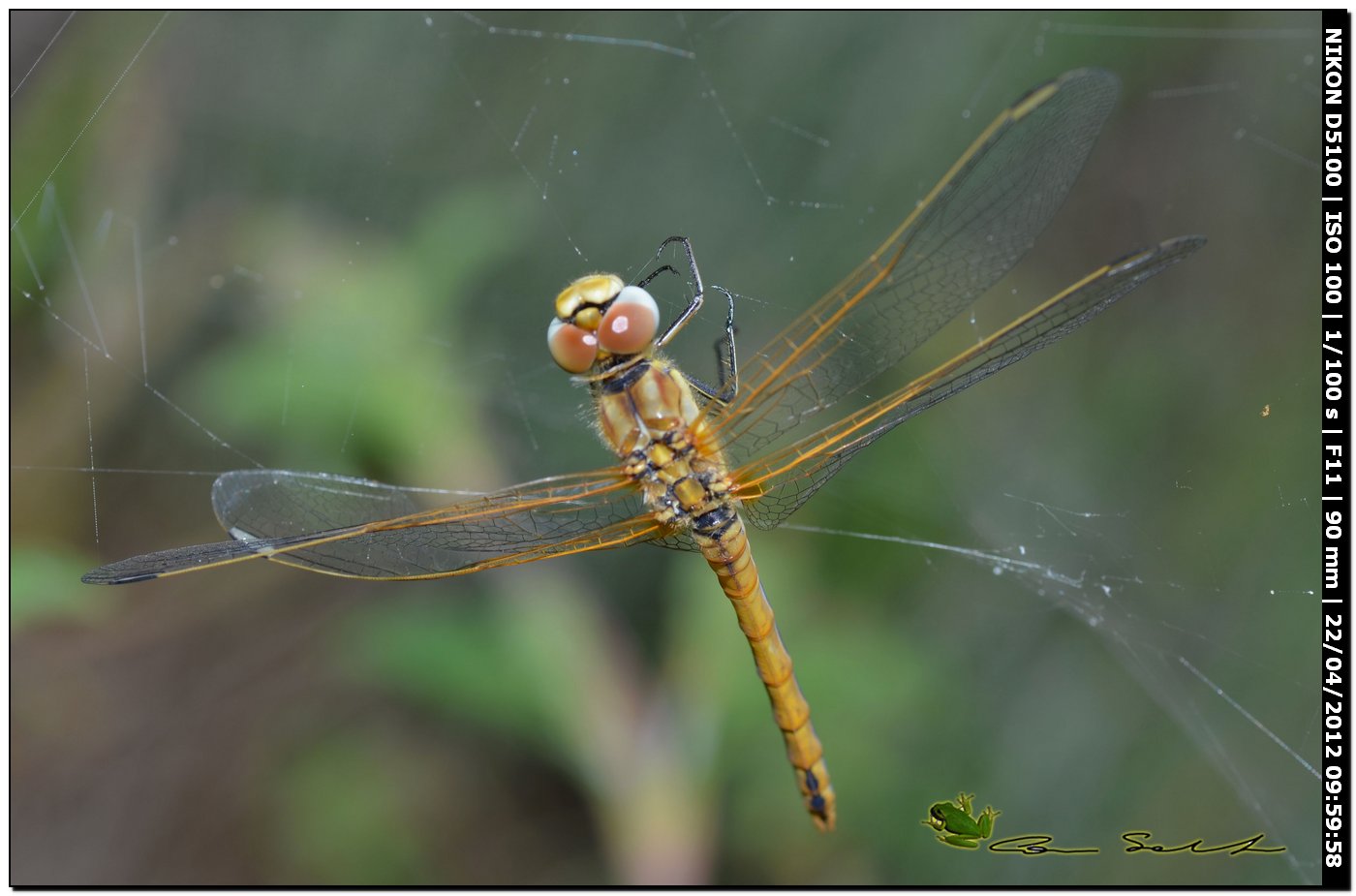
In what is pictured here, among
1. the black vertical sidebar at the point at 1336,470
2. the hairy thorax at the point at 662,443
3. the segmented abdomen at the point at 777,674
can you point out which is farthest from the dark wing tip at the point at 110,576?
the black vertical sidebar at the point at 1336,470

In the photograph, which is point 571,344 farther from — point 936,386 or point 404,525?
point 936,386

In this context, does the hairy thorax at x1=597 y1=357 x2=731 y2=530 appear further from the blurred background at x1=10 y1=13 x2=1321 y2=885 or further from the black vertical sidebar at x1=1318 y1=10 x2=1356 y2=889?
the black vertical sidebar at x1=1318 y1=10 x2=1356 y2=889

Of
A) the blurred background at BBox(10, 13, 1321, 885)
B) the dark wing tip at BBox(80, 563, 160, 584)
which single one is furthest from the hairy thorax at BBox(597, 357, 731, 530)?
the dark wing tip at BBox(80, 563, 160, 584)

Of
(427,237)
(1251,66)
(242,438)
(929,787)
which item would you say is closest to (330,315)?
(427,237)

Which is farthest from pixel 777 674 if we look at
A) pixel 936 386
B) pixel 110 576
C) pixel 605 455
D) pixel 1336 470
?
pixel 1336 470

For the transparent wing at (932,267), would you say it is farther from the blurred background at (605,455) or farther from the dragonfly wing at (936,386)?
the blurred background at (605,455)

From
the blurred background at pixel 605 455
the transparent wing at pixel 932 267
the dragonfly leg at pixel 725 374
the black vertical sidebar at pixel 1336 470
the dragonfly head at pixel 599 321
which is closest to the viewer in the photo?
the transparent wing at pixel 932 267
